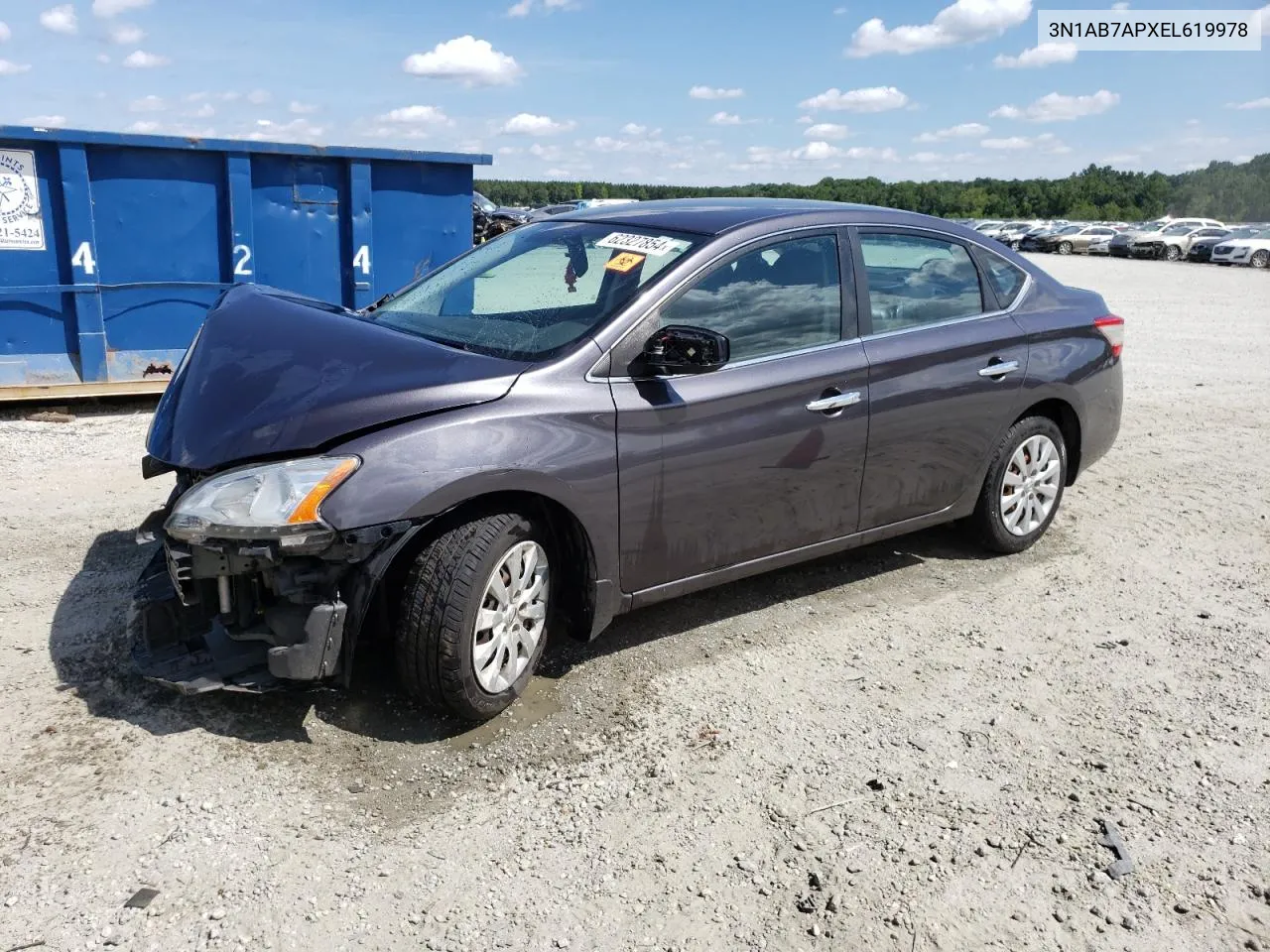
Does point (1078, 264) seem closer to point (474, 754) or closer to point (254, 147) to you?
point (254, 147)

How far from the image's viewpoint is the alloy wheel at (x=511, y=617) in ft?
11.6

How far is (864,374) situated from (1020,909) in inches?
89.8

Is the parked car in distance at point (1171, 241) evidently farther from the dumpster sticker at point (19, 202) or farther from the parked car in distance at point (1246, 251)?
the dumpster sticker at point (19, 202)

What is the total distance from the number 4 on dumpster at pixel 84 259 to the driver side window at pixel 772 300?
554cm

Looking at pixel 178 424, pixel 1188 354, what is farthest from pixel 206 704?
pixel 1188 354

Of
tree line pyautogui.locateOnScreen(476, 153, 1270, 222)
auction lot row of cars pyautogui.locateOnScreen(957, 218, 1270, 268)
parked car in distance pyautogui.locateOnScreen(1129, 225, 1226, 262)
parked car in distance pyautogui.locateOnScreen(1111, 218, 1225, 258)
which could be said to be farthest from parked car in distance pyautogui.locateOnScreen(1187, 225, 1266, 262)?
tree line pyautogui.locateOnScreen(476, 153, 1270, 222)

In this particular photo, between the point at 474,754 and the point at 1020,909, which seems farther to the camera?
the point at 474,754

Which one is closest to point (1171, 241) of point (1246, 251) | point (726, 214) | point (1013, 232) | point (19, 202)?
point (1246, 251)

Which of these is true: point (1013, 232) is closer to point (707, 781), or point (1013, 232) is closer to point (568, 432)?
point (568, 432)

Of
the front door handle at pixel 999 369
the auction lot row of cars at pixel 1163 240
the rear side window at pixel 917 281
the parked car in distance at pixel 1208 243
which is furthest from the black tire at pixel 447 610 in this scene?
the parked car in distance at pixel 1208 243

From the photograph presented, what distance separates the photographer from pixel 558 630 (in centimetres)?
445

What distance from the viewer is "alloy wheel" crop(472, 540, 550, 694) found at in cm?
354

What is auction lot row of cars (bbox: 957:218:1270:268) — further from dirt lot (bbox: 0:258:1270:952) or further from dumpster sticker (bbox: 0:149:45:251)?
dirt lot (bbox: 0:258:1270:952)

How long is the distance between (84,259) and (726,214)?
17.6 ft
